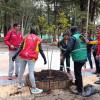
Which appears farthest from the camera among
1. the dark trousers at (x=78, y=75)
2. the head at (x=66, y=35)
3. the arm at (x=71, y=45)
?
the head at (x=66, y=35)

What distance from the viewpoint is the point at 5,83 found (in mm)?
10977

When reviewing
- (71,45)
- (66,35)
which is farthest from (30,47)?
(66,35)

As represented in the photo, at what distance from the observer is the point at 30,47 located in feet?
31.5

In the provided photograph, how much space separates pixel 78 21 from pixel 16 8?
31.6ft

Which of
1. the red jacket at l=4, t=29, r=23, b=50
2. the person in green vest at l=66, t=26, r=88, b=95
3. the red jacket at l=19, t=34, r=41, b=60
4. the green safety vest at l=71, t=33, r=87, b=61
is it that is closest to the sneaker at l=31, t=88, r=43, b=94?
the red jacket at l=19, t=34, r=41, b=60

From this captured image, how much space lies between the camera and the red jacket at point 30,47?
31.5 ft

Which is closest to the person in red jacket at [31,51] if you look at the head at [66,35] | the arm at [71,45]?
the arm at [71,45]

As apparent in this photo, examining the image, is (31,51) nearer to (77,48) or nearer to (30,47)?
(30,47)

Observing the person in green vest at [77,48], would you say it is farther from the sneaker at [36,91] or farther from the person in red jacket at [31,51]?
the sneaker at [36,91]

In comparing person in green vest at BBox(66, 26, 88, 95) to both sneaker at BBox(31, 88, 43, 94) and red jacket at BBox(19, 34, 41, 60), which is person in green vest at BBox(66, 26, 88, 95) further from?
sneaker at BBox(31, 88, 43, 94)

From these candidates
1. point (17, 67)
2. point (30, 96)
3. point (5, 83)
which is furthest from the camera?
point (17, 67)

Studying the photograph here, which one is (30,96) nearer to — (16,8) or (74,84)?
(74,84)

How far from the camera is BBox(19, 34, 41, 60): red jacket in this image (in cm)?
959

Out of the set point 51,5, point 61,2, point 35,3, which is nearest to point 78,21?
point 61,2
